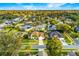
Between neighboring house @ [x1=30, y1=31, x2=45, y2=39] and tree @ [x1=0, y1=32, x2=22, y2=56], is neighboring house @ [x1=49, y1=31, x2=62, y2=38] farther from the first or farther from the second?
tree @ [x1=0, y1=32, x2=22, y2=56]

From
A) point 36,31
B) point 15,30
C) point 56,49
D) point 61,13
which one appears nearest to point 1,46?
point 15,30

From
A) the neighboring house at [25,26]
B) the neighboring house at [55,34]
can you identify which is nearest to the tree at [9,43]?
the neighboring house at [25,26]

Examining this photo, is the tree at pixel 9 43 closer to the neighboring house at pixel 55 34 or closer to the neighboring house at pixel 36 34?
the neighboring house at pixel 36 34

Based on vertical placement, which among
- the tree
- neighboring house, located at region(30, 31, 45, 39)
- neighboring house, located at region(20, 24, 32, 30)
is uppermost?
neighboring house, located at region(20, 24, 32, 30)

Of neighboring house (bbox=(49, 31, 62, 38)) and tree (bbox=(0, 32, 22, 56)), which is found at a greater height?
neighboring house (bbox=(49, 31, 62, 38))

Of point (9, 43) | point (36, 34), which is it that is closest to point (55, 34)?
point (36, 34)

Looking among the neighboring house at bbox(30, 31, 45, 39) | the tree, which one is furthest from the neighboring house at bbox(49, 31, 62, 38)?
the tree

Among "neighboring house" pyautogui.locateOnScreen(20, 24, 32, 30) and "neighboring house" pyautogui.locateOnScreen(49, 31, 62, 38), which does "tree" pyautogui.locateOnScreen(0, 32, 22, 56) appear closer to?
"neighboring house" pyautogui.locateOnScreen(20, 24, 32, 30)

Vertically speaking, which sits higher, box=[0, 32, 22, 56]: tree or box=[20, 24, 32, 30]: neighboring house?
box=[20, 24, 32, 30]: neighboring house

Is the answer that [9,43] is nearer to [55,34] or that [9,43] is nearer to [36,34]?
[36,34]
